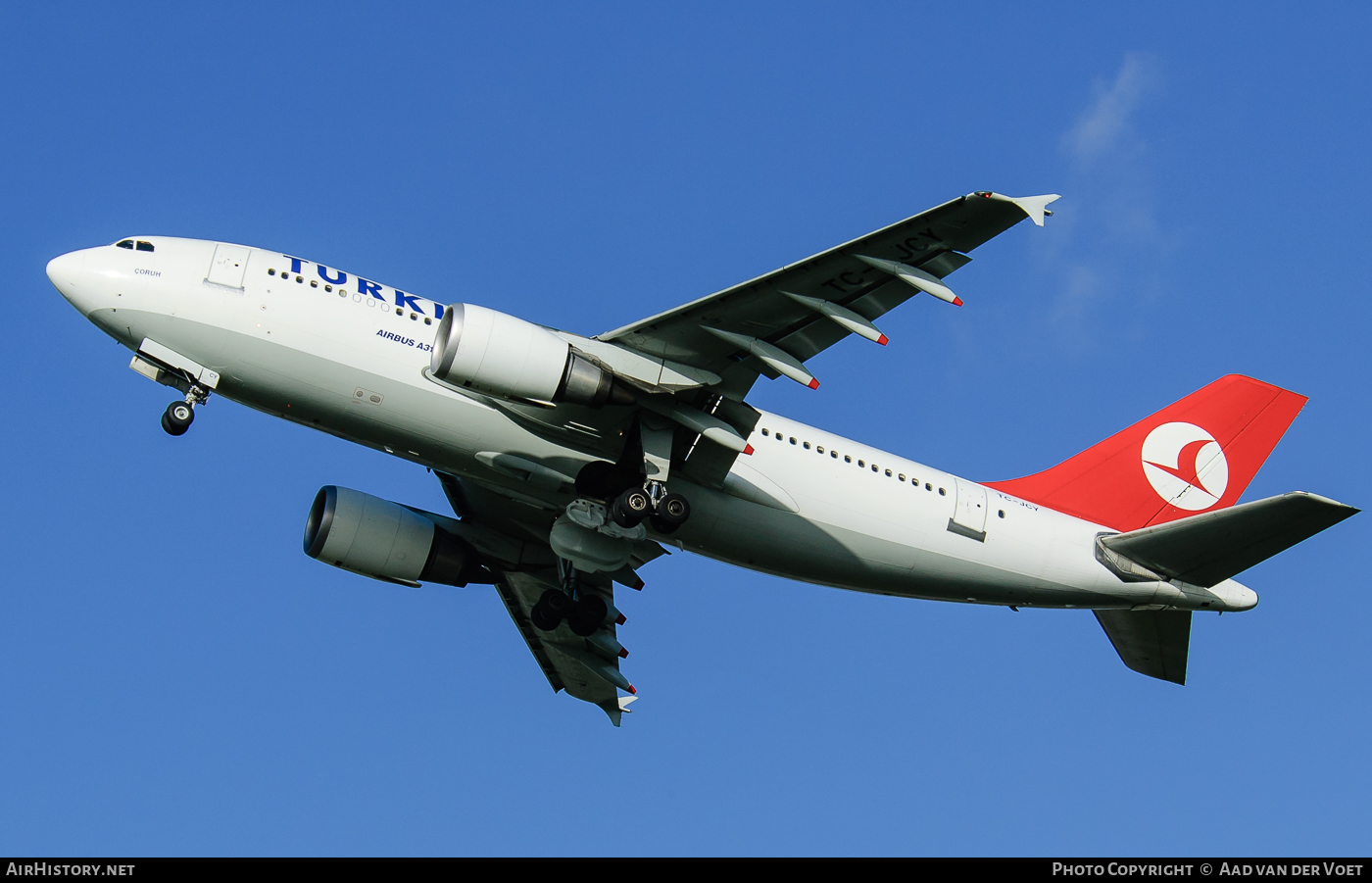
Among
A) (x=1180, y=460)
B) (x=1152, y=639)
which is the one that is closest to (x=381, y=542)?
(x=1152, y=639)

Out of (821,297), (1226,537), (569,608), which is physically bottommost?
(569,608)

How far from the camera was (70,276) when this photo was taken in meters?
22.2

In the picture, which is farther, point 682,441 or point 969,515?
point 969,515

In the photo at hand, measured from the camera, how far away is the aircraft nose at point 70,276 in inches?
875

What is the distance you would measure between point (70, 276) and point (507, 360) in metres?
8.18

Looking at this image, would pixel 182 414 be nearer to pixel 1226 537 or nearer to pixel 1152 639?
pixel 1226 537

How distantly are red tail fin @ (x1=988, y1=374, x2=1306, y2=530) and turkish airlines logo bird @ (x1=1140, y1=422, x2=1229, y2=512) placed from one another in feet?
0.07

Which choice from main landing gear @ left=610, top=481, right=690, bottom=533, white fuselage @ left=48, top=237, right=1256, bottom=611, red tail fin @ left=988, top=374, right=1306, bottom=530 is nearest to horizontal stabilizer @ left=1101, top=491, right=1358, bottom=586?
white fuselage @ left=48, top=237, right=1256, bottom=611

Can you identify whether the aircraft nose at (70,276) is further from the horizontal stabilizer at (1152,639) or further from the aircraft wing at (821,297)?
the horizontal stabilizer at (1152,639)

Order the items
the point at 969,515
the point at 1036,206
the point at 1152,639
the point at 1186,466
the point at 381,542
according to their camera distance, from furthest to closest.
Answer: the point at 1186,466 < the point at 381,542 < the point at 1152,639 < the point at 969,515 < the point at 1036,206

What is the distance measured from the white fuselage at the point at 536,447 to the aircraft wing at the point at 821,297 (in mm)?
2015

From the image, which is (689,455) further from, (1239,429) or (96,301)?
(1239,429)

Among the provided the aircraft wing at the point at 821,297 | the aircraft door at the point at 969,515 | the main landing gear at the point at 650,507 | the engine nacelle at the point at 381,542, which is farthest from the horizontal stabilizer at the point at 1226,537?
the engine nacelle at the point at 381,542
